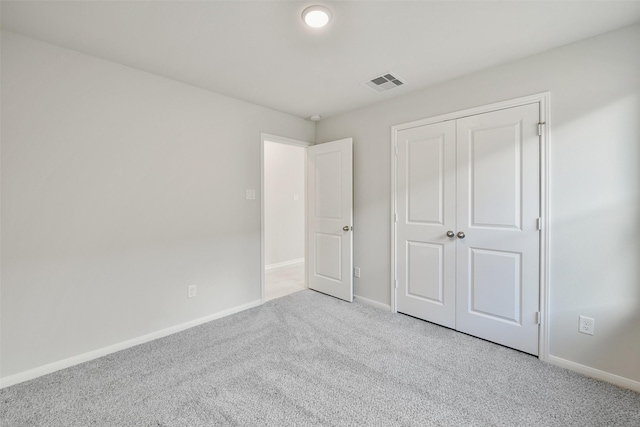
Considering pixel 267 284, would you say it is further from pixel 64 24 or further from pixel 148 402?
pixel 64 24

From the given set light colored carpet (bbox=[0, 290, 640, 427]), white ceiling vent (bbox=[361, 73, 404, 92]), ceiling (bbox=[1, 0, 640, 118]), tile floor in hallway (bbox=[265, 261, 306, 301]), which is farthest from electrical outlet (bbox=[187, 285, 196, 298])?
white ceiling vent (bbox=[361, 73, 404, 92])

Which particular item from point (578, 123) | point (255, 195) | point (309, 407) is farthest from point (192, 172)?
point (578, 123)

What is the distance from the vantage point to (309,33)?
6.15 feet

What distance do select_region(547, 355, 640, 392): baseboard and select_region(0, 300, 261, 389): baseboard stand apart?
2898mm

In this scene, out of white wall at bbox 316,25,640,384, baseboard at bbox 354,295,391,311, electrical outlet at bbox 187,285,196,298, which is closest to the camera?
white wall at bbox 316,25,640,384

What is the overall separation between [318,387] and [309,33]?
237 centimetres

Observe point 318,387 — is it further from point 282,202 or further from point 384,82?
point 282,202

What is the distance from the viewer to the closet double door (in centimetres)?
220

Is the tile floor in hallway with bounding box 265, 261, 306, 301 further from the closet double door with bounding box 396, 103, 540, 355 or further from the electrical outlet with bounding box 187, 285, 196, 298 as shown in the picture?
the closet double door with bounding box 396, 103, 540, 355

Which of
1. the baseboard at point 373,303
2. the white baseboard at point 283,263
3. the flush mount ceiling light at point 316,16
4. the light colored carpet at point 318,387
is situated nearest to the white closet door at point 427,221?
the baseboard at point 373,303

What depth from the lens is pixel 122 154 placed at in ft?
7.57

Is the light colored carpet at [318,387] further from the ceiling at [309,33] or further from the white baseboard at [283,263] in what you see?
the white baseboard at [283,263]

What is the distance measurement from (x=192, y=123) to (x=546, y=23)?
9.48 ft

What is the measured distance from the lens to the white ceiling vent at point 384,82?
2531mm
